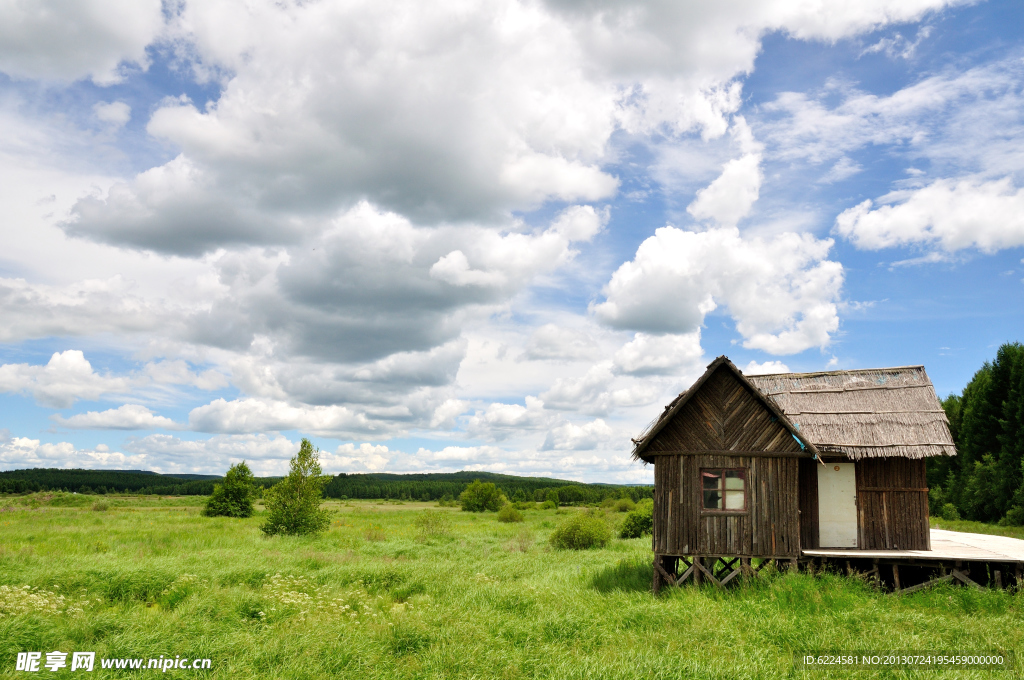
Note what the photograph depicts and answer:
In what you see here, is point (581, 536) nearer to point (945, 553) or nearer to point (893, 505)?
point (893, 505)

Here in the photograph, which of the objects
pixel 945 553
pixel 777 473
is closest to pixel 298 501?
pixel 777 473

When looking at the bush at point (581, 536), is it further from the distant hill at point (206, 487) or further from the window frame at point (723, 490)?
the distant hill at point (206, 487)

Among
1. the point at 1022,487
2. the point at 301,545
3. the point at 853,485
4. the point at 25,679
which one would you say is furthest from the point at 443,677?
the point at 1022,487

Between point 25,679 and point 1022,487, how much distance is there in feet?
165

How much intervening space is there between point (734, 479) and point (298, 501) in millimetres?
20769

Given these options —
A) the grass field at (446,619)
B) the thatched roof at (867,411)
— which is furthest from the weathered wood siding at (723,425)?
the grass field at (446,619)

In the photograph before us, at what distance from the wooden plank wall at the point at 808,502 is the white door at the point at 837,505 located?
0.43 ft

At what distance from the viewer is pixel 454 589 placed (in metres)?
17.1

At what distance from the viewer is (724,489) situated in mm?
16797

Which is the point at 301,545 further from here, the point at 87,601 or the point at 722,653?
the point at 722,653

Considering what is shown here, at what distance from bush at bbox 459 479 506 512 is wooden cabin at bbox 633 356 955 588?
51182 millimetres

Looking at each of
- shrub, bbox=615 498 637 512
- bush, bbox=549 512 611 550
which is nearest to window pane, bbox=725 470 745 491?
bush, bbox=549 512 611 550

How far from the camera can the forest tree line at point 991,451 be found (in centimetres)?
4084

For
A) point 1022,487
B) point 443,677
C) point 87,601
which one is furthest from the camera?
point 1022,487
